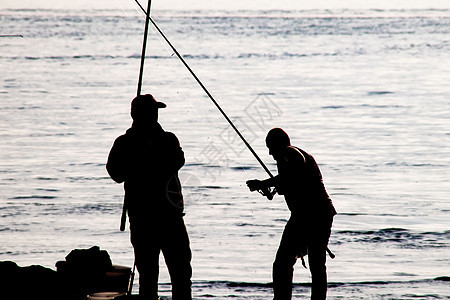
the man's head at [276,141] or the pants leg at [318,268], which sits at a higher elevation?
the man's head at [276,141]

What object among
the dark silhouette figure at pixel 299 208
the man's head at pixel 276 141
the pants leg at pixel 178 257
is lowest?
the pants leg at pixel 178 257

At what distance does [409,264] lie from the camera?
24.4ft

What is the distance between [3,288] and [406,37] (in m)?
31.5

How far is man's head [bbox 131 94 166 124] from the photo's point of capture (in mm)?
4938

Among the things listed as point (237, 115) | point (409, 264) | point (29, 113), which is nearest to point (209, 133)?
point (237, 115)

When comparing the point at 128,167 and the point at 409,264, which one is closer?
the point at 128,167

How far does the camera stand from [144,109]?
4.95m

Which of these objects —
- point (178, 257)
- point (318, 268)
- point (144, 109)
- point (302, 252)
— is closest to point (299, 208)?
point (302, 252)

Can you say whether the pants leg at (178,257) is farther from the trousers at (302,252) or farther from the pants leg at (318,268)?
the pants leg at (318,268)

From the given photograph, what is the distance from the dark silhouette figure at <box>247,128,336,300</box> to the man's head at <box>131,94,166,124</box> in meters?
0.79

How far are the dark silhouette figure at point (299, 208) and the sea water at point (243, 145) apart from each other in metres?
1.22

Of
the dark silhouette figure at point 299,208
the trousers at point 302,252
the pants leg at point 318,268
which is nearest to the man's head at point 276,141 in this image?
the dark silhouette figure at point 299,208

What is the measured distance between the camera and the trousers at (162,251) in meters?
5.07

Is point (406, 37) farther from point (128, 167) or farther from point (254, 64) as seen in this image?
point (128, 167)
